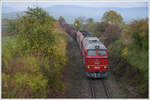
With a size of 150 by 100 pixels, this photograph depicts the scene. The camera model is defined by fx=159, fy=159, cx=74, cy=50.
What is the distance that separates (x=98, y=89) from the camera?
43.0ft

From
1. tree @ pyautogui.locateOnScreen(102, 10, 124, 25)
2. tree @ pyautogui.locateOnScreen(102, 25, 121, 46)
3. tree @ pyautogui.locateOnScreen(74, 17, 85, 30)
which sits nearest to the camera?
tree @ pyautogui.locateOnScreen(102, 25, 121, 46)

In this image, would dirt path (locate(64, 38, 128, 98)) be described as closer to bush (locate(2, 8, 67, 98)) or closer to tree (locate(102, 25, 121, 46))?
bush (locate(2, 8, 67, 98))

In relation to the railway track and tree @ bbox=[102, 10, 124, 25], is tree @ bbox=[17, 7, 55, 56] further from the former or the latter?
tree @ bbox=[102, 10, 124, 25]

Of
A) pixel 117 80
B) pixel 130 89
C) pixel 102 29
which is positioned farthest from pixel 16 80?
pixel 102 29

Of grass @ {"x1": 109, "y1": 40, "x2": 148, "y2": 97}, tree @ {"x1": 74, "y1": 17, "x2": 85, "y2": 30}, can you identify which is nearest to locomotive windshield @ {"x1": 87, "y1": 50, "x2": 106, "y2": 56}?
grass @ {"x1": 109, "y1": 40, "x2": 148, "y2": 97}

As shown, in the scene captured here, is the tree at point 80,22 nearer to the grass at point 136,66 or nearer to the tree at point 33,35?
the grass at point 136,66

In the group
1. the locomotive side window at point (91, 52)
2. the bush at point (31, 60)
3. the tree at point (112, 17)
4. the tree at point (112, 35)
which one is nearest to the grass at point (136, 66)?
the locomotive side window at point (91, 52)

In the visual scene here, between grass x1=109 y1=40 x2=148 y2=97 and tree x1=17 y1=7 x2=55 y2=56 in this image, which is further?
tree x1=17 y1=7 x2=55 y2=56

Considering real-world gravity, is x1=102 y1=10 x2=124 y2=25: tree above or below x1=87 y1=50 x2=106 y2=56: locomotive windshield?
above

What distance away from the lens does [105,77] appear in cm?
1543

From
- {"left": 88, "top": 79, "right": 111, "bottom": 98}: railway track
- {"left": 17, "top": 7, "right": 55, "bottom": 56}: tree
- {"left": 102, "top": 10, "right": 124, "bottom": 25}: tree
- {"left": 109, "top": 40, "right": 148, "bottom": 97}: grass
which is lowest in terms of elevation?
{"left": 88, "top": 79, "right": 111, "bottom": 98}: railway track

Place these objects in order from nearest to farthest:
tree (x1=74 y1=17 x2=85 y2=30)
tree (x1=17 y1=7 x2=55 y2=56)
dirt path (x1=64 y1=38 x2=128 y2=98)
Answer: tree (x1=17 y1=7 x2=55 y2=56)
dirt path (x1=64 y1=38 x2=128 y2=98)
tree (x1=74 y1=17 x2=85 y2=30)

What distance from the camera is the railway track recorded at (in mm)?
12133

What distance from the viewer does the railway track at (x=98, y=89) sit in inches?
478
